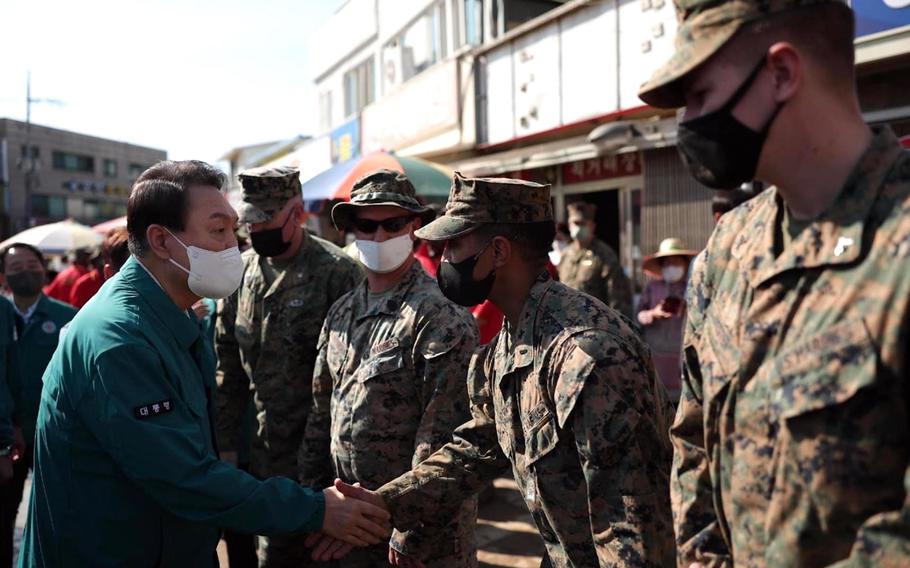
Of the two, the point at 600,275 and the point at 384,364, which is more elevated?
the point at 600,275

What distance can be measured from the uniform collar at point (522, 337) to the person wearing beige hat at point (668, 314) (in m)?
4.07

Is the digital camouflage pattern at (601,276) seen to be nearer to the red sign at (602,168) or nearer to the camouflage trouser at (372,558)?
the red sign at (602,168)

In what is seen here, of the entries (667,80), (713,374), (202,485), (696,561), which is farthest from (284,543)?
(667,80)

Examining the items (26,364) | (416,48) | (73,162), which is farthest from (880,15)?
(73,162)

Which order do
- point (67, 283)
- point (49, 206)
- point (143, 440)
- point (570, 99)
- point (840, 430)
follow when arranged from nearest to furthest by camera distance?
point (840, 430) → point (143, 440) → point (67, 283) → point (570, 99) → point (49, 206)

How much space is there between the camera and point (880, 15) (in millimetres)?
6312

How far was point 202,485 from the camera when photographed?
2182mm

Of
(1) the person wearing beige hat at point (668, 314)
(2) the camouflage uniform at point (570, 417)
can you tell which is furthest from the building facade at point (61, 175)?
(2) the camouflage uniform at point (570, 417)

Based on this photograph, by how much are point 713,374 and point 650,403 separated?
23.3 inches

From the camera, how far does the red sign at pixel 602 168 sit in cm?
980

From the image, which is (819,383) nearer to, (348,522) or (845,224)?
(845,224)

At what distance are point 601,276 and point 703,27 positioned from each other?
6.44 m

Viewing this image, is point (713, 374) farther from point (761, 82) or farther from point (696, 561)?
point (761, 82)

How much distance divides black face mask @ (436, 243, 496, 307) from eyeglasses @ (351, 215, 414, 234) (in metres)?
0.82
